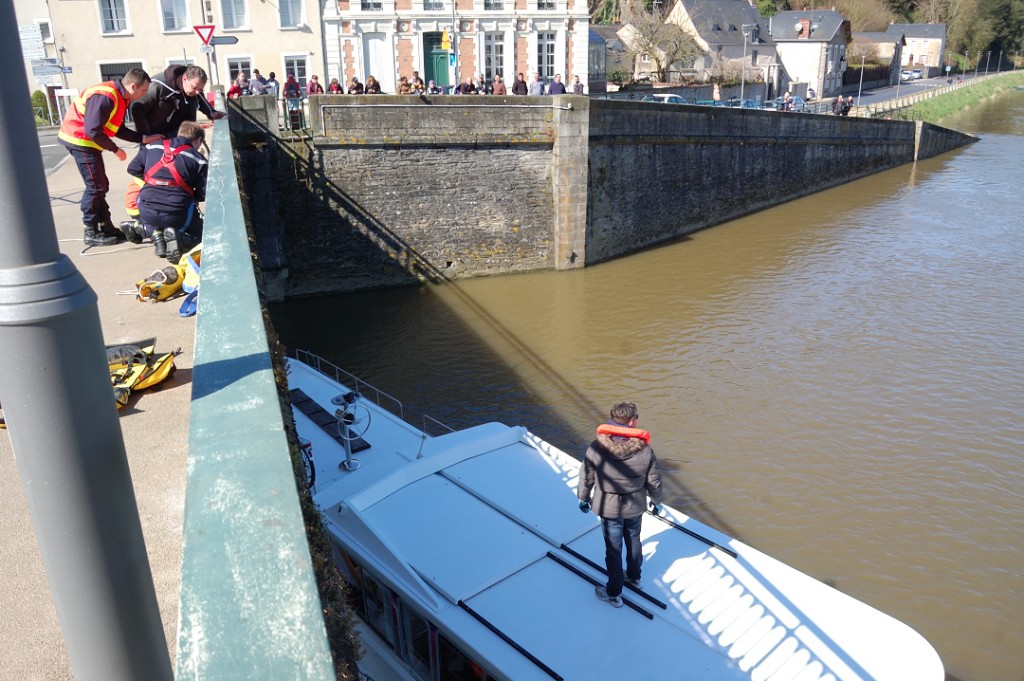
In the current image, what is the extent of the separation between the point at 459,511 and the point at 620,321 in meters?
9.06

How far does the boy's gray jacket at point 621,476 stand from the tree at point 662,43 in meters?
35.5

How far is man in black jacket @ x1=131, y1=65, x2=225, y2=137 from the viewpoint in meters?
7.75

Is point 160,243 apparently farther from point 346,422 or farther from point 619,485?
point 619,485

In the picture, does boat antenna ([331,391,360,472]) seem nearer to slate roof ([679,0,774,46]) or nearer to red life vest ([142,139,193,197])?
red life vest ([142,139,193,197])

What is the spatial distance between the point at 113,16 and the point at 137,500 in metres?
26.6

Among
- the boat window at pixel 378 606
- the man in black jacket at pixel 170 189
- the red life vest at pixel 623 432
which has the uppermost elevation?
the man in black jacket at pixel 170 189

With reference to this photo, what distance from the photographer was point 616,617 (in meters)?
5.68

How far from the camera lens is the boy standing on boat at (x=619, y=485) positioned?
219 inches

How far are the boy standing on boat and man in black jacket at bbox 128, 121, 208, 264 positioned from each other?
3654 mm

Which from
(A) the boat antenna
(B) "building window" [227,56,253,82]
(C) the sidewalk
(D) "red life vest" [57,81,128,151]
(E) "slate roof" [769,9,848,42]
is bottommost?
(A) the boat antenna

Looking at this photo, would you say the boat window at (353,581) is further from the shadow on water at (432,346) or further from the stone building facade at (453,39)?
the stone building facade at (453,39)

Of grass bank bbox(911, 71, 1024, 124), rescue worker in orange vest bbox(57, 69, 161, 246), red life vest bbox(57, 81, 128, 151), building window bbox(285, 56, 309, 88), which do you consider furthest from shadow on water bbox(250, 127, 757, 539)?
grass bank bbox(911, 71, 1024, 124)

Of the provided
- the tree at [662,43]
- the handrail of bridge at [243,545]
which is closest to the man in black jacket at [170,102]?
the handrail of bridge at [243,545]

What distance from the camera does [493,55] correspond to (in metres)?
28.3
